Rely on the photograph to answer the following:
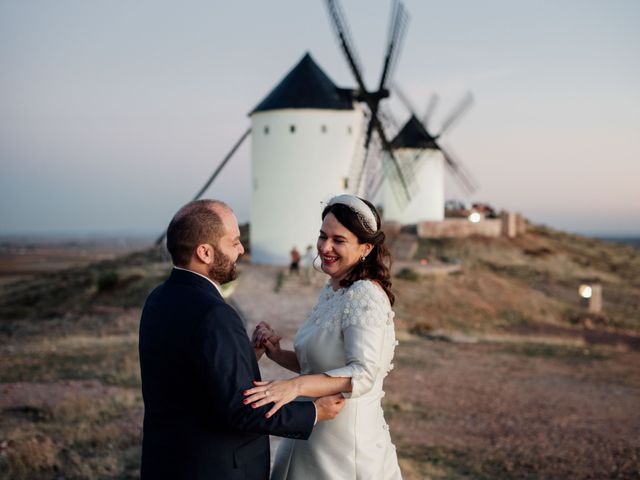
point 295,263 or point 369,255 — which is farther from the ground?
point 369,255

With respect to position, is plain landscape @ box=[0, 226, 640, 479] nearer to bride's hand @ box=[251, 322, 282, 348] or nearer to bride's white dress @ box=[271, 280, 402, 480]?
bride's hand @ box=[251, 322, 282, 348]

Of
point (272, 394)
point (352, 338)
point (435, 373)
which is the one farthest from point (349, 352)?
point (435, 373)

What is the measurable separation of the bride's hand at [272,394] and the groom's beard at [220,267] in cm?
54

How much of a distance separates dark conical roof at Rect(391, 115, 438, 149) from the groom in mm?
32238

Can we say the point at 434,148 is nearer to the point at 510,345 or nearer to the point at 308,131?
the point at 308,131

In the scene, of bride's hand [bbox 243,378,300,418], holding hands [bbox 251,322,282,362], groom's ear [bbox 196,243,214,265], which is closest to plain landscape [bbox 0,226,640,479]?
holding hands [bbox 251,322,282,362]

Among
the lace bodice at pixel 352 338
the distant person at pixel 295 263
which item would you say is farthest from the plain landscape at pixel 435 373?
the lace bodice at pixel 352 338

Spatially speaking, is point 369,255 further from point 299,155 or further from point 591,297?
point 591,297

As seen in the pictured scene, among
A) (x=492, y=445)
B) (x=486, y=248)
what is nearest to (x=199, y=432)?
(x=492, y=445)

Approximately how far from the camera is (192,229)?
289cm

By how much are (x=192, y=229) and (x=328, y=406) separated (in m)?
1.11

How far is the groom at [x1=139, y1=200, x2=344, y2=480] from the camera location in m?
2.72

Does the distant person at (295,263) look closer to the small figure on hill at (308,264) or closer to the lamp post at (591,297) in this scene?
the small figure on hill at (308,264)

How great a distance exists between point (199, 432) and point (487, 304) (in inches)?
768
